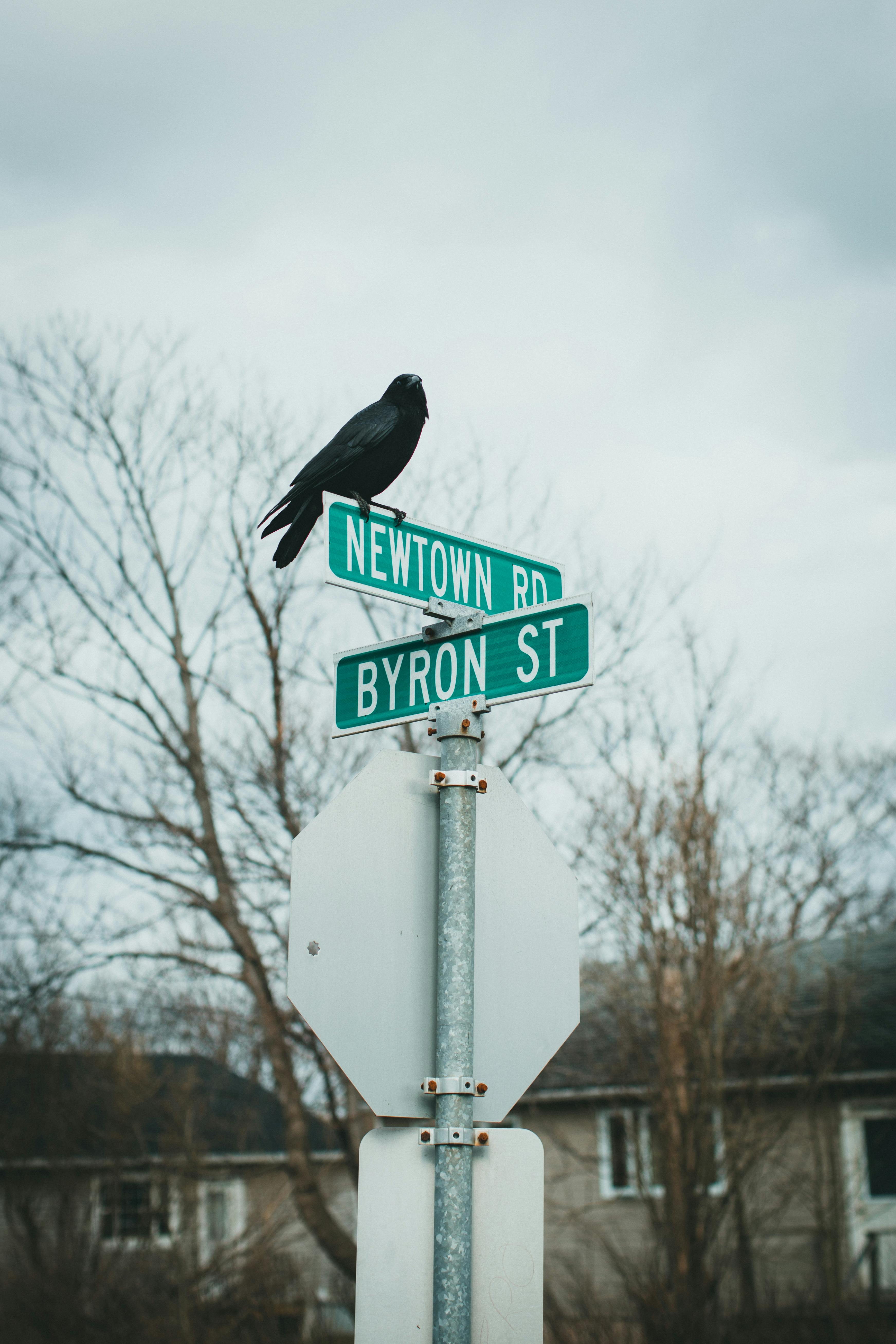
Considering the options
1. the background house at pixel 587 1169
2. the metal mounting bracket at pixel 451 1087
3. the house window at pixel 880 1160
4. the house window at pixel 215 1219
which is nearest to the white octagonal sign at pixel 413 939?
the metal mounting bracket at pixel 451 1087

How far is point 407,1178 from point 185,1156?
1240cm

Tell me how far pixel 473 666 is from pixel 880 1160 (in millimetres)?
16417

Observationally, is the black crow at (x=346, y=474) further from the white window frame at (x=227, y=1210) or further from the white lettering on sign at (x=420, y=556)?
the white window frame at (x=227, y=1210)

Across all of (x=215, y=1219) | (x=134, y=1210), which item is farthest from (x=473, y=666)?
(x=215, y=1219)

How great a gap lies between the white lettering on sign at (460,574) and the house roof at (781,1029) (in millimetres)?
9069

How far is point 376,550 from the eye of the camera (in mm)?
3203

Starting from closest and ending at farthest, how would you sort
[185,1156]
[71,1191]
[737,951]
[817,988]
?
[737,951] → [185,1156] → [817,988] → [71,1191]

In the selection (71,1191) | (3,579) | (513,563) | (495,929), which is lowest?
(71,1191)

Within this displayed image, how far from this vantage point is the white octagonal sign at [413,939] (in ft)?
8.59

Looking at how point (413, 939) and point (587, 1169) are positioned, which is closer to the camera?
point (413, 939)

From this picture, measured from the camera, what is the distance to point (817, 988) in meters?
14.9

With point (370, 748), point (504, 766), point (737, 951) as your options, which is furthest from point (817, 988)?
point (370, 748)

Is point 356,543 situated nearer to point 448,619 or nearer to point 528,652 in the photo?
point 448,619

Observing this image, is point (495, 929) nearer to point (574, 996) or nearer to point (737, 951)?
point (574, 996)
